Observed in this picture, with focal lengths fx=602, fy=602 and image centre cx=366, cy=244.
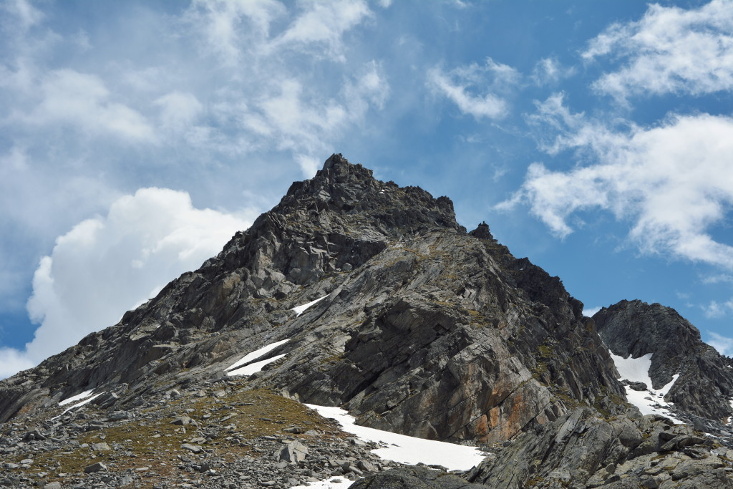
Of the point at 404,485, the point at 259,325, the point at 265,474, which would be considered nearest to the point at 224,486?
the point at 265,474

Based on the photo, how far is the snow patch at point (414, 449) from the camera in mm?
40406

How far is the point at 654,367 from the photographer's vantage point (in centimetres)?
15412

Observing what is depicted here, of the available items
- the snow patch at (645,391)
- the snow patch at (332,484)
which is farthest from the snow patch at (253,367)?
the snow patch at (645,391)

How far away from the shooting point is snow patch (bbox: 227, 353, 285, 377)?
6184cm

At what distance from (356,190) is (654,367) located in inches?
3490

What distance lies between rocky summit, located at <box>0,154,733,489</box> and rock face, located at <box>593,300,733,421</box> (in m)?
0.91

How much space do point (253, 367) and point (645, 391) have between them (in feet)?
358

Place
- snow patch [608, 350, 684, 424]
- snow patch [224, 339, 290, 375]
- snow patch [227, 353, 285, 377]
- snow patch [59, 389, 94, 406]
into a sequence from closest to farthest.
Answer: snow patch [227, 353, 285, 377]
snow patch [224, 339, 290, 375]
snow patch [59, 389, 94, 406]
snow patch [608, 350, 684, 424]

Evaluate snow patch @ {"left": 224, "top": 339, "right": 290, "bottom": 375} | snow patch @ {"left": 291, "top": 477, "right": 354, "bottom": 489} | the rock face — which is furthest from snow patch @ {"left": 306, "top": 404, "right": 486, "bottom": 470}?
the rock face

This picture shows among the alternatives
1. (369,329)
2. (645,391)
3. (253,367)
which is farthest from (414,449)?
(645,391)

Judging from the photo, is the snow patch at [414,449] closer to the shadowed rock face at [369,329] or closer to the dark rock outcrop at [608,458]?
the shadowed rock face at [369,329]

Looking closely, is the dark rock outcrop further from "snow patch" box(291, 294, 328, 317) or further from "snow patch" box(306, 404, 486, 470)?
"snow patch" box(291, 294, 328, 317)

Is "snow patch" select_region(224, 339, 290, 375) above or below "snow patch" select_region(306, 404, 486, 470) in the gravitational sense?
above

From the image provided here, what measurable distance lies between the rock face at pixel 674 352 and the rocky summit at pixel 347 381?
0.91 m
